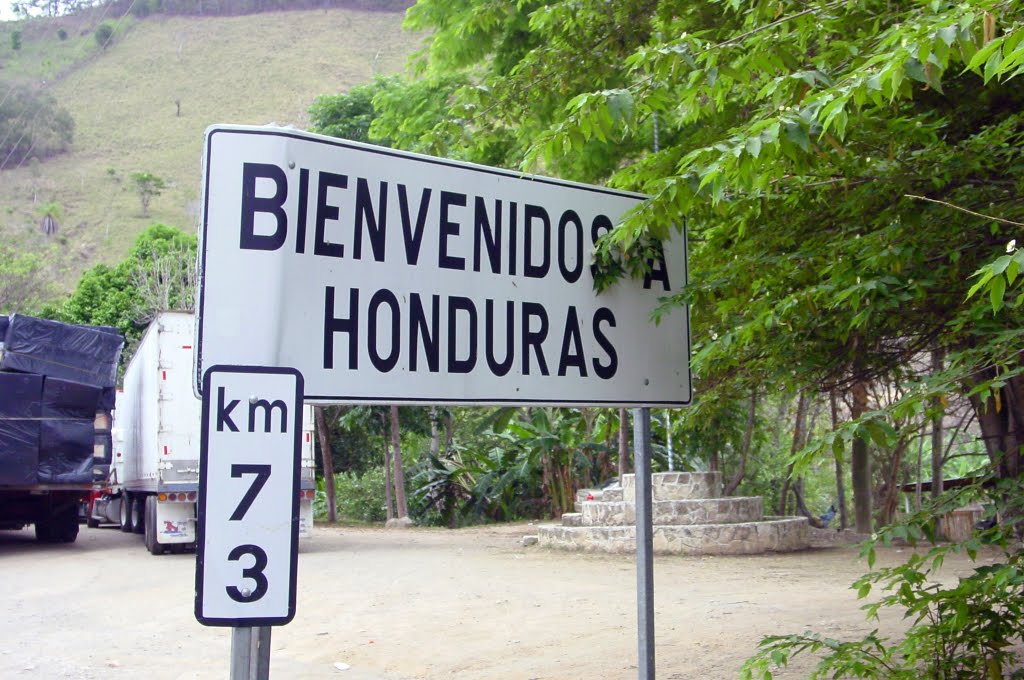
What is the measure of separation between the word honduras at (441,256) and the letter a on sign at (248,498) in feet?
1.10

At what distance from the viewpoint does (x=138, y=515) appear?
715 inches

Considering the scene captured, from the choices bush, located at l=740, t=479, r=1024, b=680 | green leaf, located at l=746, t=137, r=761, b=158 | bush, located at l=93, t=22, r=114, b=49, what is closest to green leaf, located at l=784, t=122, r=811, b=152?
green leaf, located at l=746, t=137, r=761, b=158

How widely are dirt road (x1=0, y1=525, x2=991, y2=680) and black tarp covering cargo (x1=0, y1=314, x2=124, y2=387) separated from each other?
286cm

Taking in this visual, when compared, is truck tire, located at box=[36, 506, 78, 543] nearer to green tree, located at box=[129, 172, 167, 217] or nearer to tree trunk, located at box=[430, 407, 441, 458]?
tree trunk, located at box=[430, 407, 441, 458]

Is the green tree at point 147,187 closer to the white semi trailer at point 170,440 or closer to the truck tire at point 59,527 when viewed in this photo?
the truck tire at point 59,527

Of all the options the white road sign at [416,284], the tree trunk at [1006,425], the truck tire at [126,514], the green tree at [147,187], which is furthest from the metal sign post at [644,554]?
the green tree at [147,187]

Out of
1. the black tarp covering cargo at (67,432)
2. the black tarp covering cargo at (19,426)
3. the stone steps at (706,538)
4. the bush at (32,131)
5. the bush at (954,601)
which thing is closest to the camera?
the bush at (954,601)

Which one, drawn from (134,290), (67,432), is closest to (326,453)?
(67,432)

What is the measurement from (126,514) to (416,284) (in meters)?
18.3

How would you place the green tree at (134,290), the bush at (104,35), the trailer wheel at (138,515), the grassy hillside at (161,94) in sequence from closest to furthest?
the trailer wheel at (138,515) → the green tree at (134,290) → the grassy hillside at (161,94) → the bush at (104,35)

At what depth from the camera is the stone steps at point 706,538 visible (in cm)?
1395

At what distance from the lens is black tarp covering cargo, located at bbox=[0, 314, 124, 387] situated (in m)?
14.7

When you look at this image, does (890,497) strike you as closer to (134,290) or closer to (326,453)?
(326,453)

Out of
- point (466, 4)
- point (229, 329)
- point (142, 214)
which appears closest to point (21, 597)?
point (466, 4)
